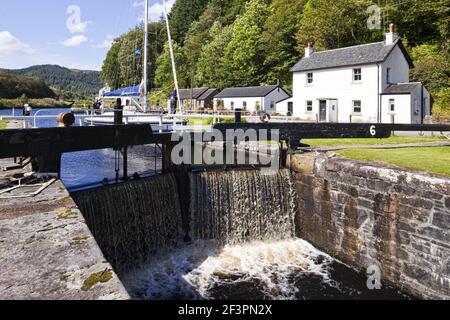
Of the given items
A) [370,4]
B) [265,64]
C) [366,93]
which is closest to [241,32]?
[265,64]

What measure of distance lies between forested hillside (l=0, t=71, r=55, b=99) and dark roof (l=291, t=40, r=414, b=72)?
50.3 meters

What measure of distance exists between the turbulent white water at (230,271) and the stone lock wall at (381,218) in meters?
0.98

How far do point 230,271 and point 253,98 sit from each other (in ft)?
128

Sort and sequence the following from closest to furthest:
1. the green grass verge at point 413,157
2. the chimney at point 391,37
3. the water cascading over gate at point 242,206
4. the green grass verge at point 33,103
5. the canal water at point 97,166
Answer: the green grass verge at point 413,157 → the water cascading over gate at point 242,206 → the canal water at point 97,166 → the chimney at point 391,37 → the green grass verge at point 33,103

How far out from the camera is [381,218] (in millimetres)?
10172

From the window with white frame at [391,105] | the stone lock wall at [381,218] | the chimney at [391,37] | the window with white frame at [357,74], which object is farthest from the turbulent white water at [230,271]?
the chimney at [391,37]

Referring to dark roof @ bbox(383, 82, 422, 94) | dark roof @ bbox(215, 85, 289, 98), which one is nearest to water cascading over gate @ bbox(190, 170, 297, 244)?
dark roof @ bbox(383, 82, 422, 94)

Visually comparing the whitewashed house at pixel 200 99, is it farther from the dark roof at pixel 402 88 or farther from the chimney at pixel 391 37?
the dark roof at pixel 402 88

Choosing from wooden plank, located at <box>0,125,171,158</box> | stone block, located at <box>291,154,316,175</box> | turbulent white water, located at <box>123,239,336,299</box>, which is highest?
wooden plank, located at <box>0,125,171,158</box>

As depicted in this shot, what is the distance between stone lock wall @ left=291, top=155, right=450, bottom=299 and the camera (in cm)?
874

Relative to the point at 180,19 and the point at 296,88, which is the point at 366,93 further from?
the point at 180,19

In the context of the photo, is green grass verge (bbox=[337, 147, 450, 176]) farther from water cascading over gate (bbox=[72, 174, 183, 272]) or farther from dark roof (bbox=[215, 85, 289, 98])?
dark roof (bbox=[215, 85, 289, 98])

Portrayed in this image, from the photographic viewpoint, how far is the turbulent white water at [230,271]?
9.32 meters
